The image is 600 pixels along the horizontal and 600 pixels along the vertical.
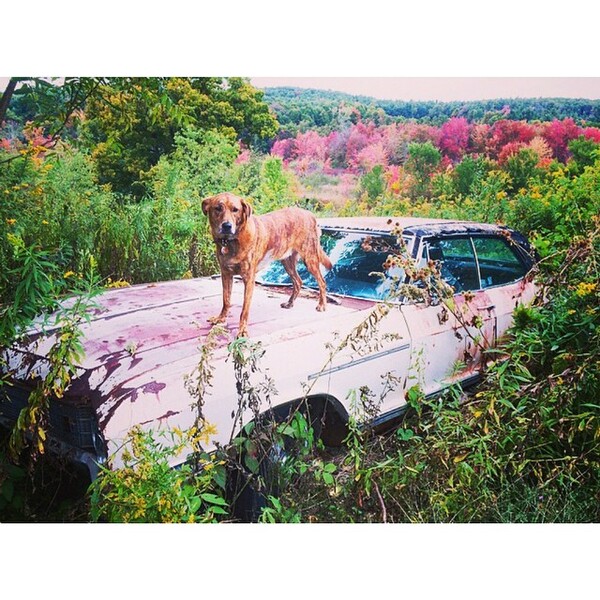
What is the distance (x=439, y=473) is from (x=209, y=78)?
2.17 m

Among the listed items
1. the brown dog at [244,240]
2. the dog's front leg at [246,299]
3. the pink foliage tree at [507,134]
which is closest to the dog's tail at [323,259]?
the brown dog at [244,240]

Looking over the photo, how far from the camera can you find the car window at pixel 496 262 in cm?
343

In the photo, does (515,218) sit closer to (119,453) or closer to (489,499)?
(489,499)

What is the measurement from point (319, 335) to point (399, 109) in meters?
1.18

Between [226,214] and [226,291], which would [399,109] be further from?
[226,291]

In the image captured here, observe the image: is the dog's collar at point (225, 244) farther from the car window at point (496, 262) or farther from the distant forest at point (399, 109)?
the car window at point (496, 262)

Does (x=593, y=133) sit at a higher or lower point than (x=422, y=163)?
higher

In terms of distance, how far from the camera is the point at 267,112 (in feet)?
10.7

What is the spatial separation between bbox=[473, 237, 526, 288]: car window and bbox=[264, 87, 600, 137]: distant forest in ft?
2.05

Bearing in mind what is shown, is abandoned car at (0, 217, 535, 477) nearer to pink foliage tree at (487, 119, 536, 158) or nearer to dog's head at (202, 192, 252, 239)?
dog's head at (202, 192, 252, 239)

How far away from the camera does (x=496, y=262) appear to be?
345 centimetres

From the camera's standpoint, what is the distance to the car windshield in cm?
318

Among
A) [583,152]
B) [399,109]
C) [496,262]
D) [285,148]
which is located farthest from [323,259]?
[583,152]

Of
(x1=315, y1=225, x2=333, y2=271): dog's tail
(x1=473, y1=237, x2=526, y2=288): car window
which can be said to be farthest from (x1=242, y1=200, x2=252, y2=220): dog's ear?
(x1=473, y1=237, x2=526, y2=288): car window
